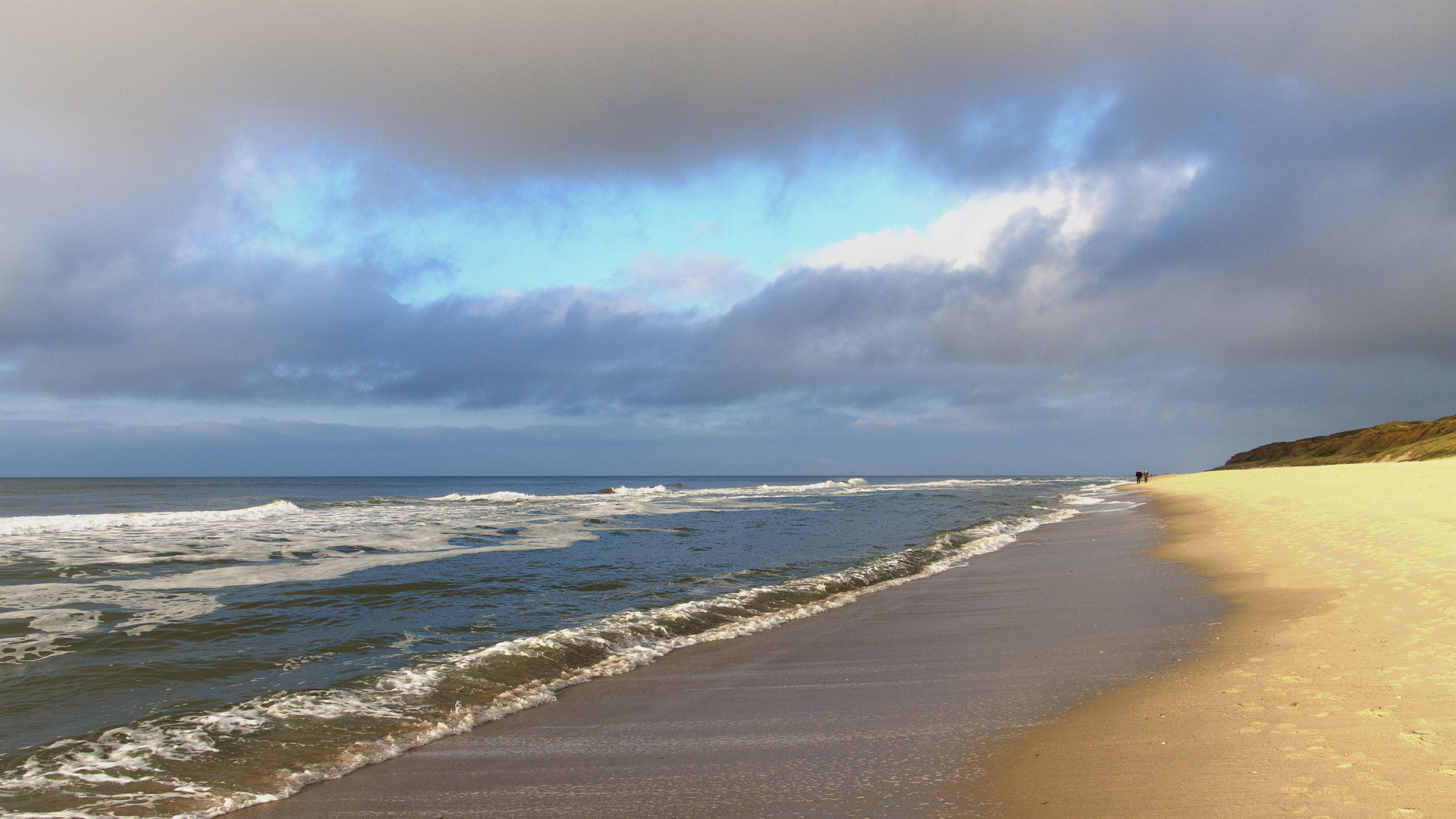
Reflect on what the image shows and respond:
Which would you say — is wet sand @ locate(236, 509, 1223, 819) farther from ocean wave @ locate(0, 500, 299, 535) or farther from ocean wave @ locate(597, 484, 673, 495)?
ocean wave @ locate(597, 484, 673, 495)

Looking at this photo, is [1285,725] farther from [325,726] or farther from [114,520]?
[114,520]

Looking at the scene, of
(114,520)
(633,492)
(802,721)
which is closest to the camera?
(802,721)

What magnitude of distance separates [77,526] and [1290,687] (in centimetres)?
3410

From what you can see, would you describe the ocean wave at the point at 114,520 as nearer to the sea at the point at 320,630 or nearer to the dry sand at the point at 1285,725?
the sea at the point at 320,630

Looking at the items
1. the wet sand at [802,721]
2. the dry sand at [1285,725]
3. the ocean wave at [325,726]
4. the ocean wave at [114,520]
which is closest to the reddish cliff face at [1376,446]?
the dry sand at [1285,725]

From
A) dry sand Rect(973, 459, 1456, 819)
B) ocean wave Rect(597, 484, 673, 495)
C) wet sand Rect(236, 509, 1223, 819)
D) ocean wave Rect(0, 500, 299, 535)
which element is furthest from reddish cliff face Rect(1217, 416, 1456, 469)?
ocean wave Rect(0, 500, 299, 535)

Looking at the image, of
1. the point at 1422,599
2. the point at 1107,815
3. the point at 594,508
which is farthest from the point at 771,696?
the point at 594,508

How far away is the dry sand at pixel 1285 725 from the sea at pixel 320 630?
14.4ft

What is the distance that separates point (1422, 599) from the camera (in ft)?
25.7

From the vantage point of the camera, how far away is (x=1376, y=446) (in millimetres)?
74062

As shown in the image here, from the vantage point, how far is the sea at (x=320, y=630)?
4.98 metres

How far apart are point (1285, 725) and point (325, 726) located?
690 centimetres

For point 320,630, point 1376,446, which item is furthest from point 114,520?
point 1376,446

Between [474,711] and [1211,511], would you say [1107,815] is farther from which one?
[1211,511]
